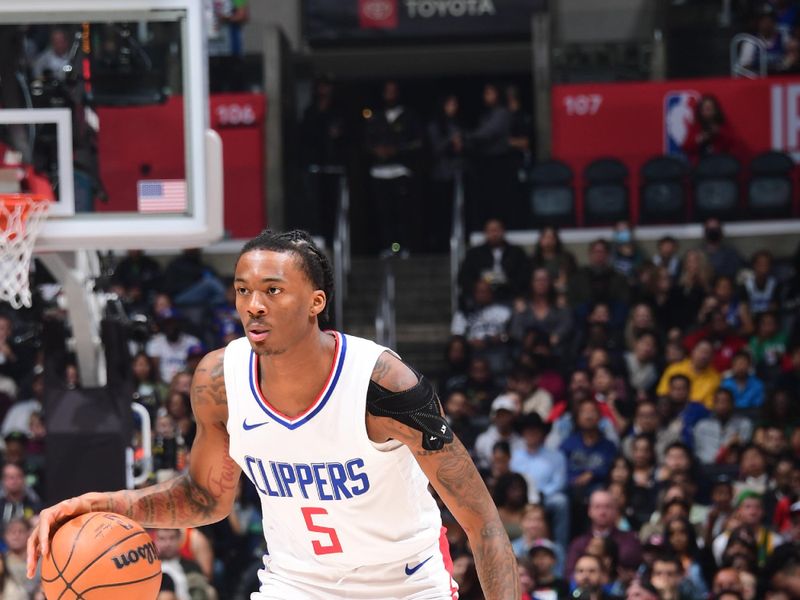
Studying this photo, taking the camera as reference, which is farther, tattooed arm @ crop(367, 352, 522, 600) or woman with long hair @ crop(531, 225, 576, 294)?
woman with long hair @ crop(531, 225, 576, 294)

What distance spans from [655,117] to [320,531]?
11.1 metres

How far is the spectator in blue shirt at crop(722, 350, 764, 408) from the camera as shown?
450 inches

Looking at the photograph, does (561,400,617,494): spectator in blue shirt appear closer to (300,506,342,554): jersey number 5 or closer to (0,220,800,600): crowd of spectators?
(0,220,800,600): crowd of spectators

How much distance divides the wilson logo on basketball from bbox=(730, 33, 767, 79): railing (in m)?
11.9

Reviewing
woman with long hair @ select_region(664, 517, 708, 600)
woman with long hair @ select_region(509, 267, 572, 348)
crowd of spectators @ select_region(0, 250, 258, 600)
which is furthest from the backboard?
woman with long hair @ select_region(509, 267, 572, 348)

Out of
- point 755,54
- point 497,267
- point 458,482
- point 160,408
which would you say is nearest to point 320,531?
point 458,482

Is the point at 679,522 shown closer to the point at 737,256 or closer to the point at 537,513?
the point at 537,513

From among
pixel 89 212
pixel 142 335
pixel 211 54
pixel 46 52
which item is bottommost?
pixel 142 335

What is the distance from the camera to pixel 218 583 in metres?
9.88

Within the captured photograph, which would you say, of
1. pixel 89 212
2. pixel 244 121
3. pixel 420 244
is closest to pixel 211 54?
pixel 244 121

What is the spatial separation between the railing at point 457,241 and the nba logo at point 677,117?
6.90ft

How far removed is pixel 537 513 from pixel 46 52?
13.6 ft

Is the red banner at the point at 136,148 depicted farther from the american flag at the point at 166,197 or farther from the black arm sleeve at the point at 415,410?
the black arm sleeve at the point at 415,410

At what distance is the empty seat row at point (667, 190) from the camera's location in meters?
14.0
